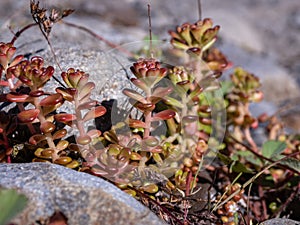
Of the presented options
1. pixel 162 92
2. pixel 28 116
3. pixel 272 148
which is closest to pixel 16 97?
pixel 28 116

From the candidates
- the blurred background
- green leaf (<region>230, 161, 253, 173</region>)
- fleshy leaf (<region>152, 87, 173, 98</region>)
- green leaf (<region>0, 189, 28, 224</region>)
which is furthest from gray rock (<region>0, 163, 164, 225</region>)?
the blurred background

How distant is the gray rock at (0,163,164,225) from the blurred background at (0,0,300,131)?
1726 millimetres

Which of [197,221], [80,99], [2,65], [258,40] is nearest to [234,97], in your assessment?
[197,221]

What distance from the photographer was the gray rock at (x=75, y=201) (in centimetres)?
148

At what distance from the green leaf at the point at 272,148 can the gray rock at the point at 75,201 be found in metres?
1.04

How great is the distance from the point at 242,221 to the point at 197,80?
71 cm

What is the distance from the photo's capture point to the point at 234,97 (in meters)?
2.77

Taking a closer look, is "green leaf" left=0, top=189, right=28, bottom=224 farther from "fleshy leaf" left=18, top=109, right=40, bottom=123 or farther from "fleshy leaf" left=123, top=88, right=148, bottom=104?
"fleshy leaf" left=123, top=88, right=148, bottom=104

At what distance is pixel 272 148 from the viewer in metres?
2.42

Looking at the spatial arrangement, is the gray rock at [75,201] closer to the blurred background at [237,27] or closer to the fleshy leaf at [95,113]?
the fleshy leaf at [95,113]

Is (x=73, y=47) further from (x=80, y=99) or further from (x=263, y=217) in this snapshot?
(x=263, y=217)

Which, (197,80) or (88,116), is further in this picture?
(197,80)

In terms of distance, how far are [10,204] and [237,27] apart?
3.98 meters

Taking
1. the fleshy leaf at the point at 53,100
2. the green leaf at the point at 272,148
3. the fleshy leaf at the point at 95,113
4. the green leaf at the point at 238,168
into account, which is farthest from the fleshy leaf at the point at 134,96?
the green leaf at the point at 272,148
